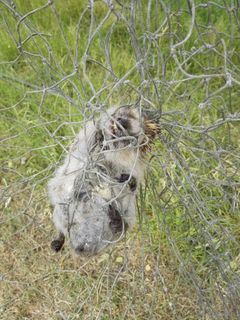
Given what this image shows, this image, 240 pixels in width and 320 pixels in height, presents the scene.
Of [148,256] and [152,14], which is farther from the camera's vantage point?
[152,14]

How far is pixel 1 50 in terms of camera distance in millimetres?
2279

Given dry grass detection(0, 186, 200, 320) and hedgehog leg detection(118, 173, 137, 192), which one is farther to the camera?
dry grass detection(0, 186, 200, 320)

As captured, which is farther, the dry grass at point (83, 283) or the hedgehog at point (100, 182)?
the dry grass at point (83, 283)

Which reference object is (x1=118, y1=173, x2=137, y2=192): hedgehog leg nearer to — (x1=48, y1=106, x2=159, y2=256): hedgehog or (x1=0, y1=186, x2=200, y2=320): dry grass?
(x1=48, y1=106, x2=159, y2=256): hedgehog

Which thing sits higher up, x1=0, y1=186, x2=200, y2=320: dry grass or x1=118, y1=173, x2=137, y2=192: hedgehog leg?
x1=118, y1=173, x2=137, y2=192: hedgehog leg

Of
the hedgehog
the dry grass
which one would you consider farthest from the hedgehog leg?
the dry grass

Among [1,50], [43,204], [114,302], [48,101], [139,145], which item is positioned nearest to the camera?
[139,145]

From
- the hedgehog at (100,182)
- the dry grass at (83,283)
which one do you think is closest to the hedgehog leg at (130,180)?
the hedgehog at (100,182)

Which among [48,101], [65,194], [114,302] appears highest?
[65,194]

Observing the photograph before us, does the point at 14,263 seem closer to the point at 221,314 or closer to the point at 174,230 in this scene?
the point at 174,230

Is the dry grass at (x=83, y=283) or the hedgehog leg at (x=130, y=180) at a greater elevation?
the hedgehog leg at (x=130, y=180)

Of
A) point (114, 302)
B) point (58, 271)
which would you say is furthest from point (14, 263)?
point (114, 302)

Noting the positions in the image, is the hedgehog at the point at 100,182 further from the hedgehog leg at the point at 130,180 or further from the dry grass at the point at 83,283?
the dry grass at the point at 83,283

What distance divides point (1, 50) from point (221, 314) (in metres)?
1.38
